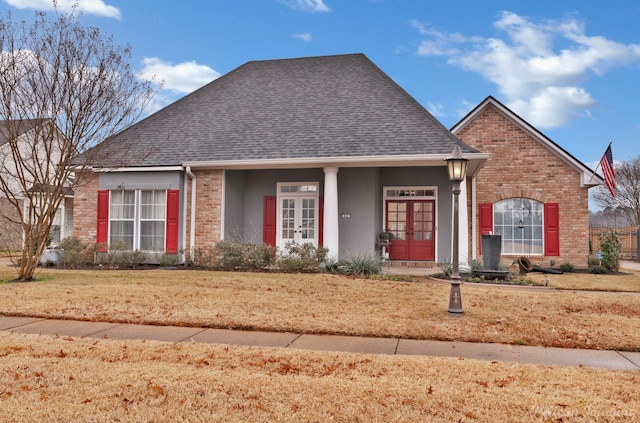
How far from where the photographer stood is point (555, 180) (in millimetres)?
16031

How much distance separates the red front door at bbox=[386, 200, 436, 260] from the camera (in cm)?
1502

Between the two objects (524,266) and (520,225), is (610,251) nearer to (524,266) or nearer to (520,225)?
(520,225)

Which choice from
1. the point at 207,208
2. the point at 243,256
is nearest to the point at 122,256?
the point at 207,208

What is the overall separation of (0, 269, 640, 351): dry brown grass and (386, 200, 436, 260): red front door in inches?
179

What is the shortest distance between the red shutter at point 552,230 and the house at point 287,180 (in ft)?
10.4

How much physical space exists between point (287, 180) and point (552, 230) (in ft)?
28.8

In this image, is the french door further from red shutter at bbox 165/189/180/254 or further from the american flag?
the american flag

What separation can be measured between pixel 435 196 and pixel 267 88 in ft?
22.9

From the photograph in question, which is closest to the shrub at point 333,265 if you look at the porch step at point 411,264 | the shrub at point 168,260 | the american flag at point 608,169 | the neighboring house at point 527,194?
the porch step at point 411,264

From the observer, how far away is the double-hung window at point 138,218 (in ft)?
46.9

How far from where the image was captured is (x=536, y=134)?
16156mm

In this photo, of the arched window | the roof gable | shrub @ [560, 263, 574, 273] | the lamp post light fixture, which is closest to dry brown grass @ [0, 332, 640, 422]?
the lamp post light fixture

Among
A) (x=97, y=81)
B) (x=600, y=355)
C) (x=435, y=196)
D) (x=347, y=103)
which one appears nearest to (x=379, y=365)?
(x=600, y=355)

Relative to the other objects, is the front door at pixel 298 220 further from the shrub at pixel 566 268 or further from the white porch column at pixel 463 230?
the shrub at pixel 566 268
